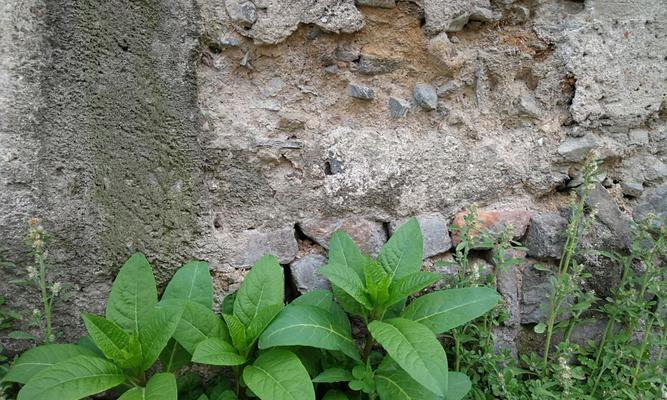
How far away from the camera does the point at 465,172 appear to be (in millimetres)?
2086

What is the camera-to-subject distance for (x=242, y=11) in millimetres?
1790

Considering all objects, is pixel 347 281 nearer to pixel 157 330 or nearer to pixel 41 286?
pixel 157 330

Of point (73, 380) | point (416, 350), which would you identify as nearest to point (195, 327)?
point (73, 380)

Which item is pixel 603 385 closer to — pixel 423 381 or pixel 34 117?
pixel 423 381

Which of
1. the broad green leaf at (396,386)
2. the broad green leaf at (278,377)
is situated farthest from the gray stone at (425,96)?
the broad green leaf at (278,377)

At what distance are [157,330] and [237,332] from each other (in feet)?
0.80

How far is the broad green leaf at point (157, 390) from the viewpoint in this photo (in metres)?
1.40

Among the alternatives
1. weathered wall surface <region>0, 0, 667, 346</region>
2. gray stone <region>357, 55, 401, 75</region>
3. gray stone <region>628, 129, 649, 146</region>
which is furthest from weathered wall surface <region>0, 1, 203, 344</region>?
gray stone <region>628, 129, 649, 146</region>

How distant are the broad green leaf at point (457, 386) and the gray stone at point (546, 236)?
2.36 ft

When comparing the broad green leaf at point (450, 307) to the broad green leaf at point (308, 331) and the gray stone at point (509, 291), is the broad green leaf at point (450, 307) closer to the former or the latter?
the broad green leaf at point (308, 331)

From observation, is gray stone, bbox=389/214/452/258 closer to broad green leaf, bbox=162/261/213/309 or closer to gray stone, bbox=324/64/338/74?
gray stone, bbox=324/64/338/74

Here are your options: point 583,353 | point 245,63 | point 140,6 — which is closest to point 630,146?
point 583,353

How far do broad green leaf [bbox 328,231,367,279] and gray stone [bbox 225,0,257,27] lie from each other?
0.86 m

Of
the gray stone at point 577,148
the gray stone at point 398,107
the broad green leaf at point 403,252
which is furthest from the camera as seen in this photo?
the gray stone at point 577,148
